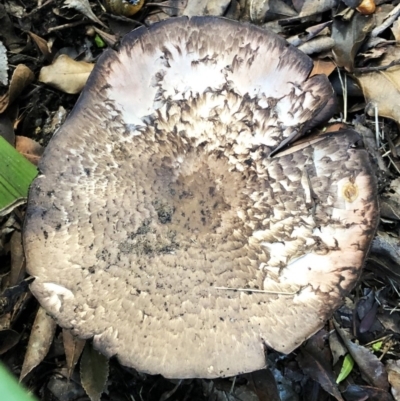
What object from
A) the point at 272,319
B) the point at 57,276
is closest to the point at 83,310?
the point at 57,276

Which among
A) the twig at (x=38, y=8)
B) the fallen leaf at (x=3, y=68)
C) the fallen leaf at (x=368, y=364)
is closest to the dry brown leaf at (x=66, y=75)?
the fallen leaf at (x=3, y=68)

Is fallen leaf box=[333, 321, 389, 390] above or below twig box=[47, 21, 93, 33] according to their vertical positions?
below

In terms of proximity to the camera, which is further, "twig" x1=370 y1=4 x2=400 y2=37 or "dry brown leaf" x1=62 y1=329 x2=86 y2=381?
"twig" x1=370 y1=4 x2=400 y2=37

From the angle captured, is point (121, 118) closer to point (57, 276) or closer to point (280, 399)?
point (57, 276)

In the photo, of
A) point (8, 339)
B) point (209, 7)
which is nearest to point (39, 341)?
point (8, 339)

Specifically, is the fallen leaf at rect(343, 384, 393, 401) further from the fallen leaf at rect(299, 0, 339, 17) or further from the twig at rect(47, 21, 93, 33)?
the twig at rect(47, 21, 93, 33)

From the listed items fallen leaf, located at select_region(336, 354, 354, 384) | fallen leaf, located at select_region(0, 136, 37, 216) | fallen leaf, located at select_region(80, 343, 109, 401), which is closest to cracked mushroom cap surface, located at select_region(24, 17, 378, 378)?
fallen leaf, located at select_region(0, 136, 37, 216)

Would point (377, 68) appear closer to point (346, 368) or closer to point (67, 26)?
point (346, 368)
